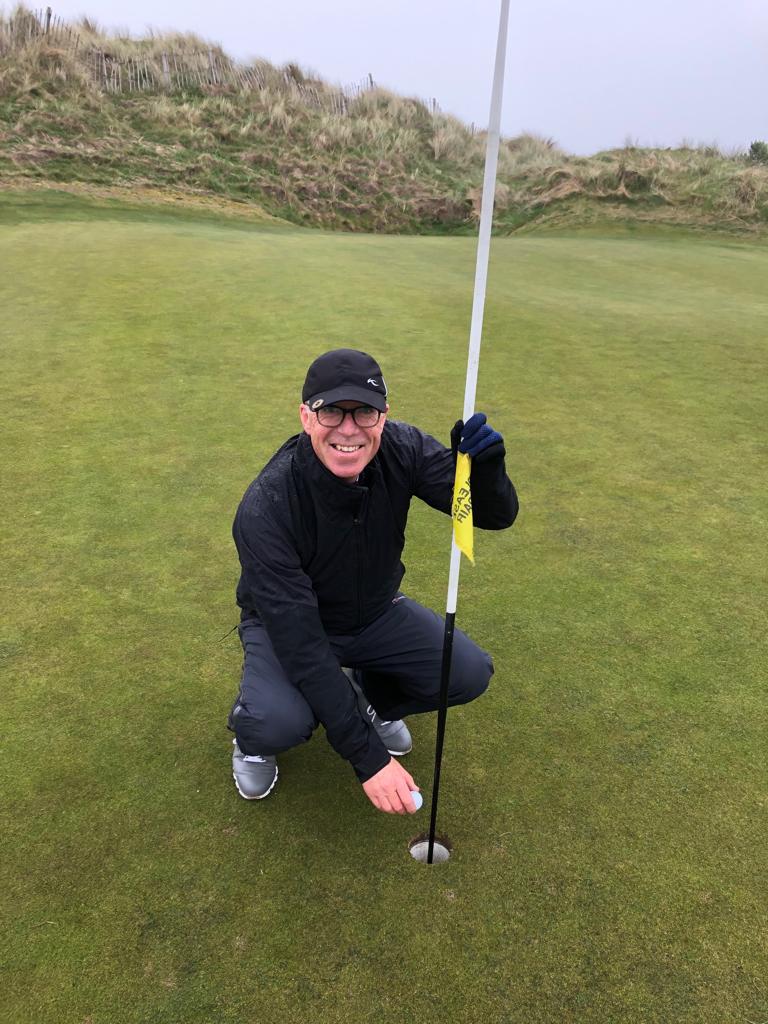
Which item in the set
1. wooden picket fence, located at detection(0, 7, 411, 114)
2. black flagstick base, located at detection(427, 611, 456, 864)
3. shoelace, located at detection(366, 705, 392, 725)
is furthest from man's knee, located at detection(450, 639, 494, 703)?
wooden picket fence, located at detection(0, 7, 411, 114)

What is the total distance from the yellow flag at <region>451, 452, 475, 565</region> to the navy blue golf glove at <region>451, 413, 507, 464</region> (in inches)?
1.3

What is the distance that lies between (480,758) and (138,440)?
340cm

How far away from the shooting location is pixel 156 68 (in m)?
21.1

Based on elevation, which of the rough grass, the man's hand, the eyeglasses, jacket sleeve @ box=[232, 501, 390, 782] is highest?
the rough grass

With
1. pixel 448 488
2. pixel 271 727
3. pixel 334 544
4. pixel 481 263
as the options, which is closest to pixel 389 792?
pixel 271 727

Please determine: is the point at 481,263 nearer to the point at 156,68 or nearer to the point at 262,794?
the point at 262,794

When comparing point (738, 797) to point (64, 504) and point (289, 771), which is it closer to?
point (289, 771)

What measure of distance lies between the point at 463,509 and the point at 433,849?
106cm

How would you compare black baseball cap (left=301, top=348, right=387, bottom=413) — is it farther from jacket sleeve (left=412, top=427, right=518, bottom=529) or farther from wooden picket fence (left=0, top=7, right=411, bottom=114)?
wooden picket fence (left=0, top=7, right=411, bottom=114)

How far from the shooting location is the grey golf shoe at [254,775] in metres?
2.56

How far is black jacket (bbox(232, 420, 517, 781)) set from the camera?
240 centimetres

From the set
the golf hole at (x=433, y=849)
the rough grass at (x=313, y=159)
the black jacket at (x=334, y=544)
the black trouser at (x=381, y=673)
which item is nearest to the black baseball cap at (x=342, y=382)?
the black jacket at (x=334, y=544)

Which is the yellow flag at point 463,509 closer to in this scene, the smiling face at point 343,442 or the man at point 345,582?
the man at point 345,582

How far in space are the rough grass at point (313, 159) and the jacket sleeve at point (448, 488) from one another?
14.5 m
